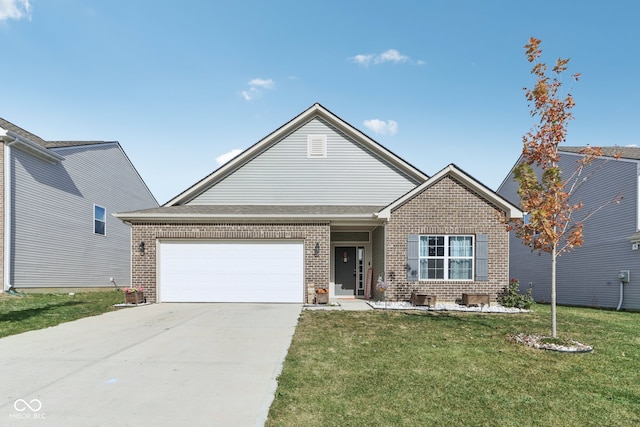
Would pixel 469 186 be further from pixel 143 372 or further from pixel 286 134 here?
pixel 143 372

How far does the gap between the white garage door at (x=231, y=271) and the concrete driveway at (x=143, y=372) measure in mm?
3612

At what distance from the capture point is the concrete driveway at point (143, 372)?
159 inches

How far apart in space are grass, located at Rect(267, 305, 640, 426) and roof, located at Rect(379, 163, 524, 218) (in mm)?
4877

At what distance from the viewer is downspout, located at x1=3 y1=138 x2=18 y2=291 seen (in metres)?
13.9

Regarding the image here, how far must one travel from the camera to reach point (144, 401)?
4.37 metres

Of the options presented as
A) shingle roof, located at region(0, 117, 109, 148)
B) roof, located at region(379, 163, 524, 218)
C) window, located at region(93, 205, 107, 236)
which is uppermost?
shingle roof, located at region(0, 117, 109, 148)

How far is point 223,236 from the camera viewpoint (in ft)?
42.3

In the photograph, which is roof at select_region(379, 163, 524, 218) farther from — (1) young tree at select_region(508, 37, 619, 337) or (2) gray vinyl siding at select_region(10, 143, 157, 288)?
(2) gray vinyl siding at select_region(10, 143, 157, 288)

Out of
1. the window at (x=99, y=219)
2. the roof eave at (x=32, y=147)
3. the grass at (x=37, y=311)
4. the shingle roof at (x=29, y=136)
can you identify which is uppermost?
the shingle roof at (x=29, y=136)

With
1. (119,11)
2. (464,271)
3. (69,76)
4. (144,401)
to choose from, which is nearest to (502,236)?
(464,271)

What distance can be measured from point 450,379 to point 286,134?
12645 mm

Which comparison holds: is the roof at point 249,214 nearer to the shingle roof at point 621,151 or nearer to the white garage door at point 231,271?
the white garage door at point 231,271

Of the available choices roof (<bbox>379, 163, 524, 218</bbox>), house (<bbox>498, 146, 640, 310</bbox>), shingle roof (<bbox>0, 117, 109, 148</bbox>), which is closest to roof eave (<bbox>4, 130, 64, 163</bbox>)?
shingle roof (<bbox>0, 117, 109, 148</bbox>)

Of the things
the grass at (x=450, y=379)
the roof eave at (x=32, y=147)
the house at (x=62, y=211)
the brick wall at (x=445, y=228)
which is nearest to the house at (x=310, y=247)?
the brick wall at (x=445, y=228)
